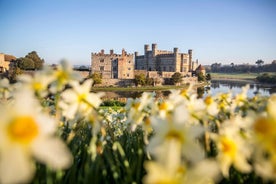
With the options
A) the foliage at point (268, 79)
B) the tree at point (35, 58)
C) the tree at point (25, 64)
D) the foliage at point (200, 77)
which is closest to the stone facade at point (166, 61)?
the foliage at point (200, 77)

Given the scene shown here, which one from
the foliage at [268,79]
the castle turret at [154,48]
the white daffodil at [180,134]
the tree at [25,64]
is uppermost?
the castle turret at [154,48]

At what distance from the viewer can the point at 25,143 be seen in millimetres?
572

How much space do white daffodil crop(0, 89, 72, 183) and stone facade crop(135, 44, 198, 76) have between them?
56108mm

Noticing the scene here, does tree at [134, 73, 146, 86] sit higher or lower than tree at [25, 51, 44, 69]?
lower

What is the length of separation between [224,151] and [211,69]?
433 feet

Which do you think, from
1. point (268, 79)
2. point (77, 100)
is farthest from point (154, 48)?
point (77, 100)

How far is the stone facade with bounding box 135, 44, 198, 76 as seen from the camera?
5670 cm

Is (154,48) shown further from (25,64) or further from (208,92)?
(208,92)

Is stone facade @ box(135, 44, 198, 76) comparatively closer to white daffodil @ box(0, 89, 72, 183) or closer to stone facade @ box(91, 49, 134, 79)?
stone facade @ box(91, 49, 134, 79)

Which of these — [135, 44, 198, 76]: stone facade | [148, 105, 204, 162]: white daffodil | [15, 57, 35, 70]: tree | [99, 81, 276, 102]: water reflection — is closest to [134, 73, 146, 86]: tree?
[99, 81, 276, 102]: water reflection

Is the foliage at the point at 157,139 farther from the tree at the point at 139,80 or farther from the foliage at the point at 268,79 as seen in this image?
the foliage at the point at 268,79

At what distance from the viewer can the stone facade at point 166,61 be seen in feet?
186

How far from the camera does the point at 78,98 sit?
1113mm

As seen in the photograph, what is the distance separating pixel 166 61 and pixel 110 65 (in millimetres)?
19848
